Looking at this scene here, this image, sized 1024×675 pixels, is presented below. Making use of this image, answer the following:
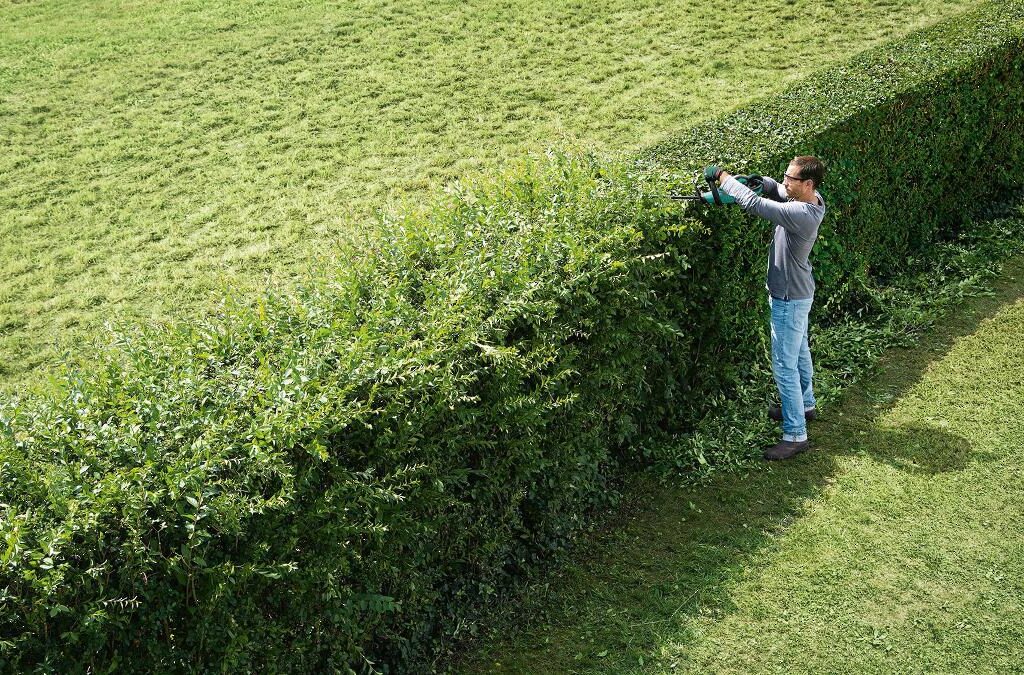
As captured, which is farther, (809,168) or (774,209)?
(809,168)

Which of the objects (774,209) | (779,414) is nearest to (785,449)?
(779,414)

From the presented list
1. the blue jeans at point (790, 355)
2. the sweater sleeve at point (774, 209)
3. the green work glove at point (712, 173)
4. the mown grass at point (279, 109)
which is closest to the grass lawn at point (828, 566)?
the blue jeans at point (790, 355)

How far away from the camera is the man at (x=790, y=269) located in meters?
6.70

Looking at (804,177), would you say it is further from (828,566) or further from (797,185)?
(828,566)

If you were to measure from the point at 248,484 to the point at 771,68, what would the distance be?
38.6 feet

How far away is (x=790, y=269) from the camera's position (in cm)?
685

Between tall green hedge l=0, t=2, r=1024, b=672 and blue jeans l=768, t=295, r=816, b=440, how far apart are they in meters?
0.44

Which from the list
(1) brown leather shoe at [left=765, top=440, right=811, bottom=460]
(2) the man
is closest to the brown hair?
(2) the man

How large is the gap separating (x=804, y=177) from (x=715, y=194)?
1.96 ft

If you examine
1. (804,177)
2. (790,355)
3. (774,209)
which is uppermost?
(804,177)

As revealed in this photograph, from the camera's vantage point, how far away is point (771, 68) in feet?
46.7

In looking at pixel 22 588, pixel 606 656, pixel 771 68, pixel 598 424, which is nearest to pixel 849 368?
pixel 598 424

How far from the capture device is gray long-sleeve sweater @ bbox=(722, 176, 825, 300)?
666cm

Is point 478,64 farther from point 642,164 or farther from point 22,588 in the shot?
point 22,588
